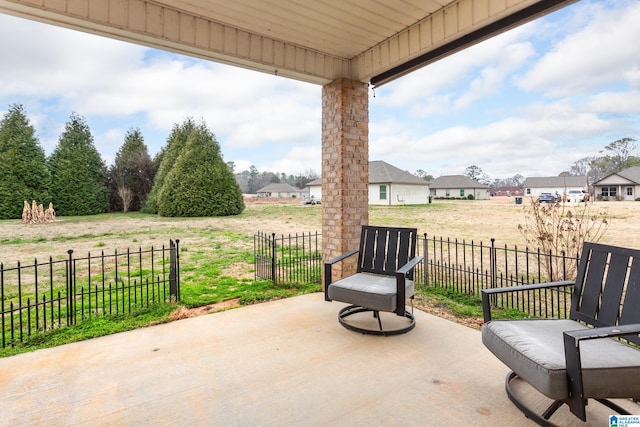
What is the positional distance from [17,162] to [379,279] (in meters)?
10.1

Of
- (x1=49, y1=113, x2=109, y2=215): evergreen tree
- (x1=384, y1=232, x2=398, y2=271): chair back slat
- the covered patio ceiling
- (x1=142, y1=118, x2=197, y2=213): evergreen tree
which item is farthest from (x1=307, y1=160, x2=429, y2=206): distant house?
(x1=384, y1=232, x2=398, y2=271): chair back slat

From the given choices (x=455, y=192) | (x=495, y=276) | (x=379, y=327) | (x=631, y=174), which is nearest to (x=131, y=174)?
(x=379, y=327)

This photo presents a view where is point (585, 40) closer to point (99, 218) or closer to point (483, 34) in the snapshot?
point (483, 34)

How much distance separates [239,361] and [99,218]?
435 inches

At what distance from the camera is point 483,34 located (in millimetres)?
3035

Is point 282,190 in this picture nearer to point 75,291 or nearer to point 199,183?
point 199,183

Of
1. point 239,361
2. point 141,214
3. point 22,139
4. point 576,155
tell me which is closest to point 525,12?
point 576,155

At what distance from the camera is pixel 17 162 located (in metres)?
8.19

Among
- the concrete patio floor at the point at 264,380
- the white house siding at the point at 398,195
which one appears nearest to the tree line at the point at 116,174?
the concrete patio floor at the point at 264,380

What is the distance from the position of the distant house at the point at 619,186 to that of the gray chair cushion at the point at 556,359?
3.51m

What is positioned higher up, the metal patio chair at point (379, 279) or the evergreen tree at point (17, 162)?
the evergreen tree at point (17, 162)

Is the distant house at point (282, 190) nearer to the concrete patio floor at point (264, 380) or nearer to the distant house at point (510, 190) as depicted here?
the distant house at point (510, 190)

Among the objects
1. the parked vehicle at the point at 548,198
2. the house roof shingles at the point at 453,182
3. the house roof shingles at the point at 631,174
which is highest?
the house roof shingles at the point at 453,182

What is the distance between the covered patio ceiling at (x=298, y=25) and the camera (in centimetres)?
274
